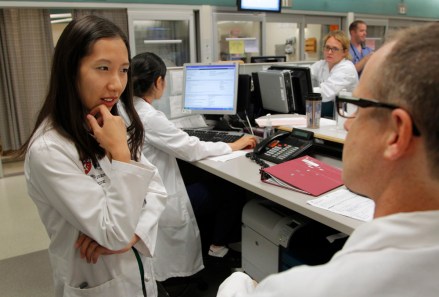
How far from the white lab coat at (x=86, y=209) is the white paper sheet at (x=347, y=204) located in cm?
61

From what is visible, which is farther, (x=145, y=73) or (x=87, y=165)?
(x=145, y=73)

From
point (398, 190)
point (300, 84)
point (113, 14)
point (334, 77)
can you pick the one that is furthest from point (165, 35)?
point (398, 190)

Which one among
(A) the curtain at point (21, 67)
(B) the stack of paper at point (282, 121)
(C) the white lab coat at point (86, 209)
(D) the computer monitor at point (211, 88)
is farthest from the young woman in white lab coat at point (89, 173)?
(A) the curtain at point (21, 67)

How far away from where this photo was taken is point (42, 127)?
1.08m

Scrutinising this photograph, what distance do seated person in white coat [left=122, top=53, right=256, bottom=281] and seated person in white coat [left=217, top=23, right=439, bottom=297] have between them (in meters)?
1.38

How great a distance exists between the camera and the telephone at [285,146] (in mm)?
1811

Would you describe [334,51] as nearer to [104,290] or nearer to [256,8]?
[256,8]

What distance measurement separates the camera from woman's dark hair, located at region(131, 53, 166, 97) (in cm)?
198

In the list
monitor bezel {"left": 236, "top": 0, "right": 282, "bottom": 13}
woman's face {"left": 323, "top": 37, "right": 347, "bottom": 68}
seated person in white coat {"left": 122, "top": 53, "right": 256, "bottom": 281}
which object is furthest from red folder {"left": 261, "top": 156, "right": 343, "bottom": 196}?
monitor bezel {"left": 236, "top": 0, "right": 282, "bottom": 13}

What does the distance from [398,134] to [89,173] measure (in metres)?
0.86

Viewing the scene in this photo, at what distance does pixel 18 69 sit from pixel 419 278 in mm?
4969

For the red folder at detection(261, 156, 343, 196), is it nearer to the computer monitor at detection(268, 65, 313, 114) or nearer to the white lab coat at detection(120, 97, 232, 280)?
the white lab coat at detection(120, 97, 232, 280)

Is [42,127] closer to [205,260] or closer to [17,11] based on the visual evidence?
[205,260]

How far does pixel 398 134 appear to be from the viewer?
1.77 ft
